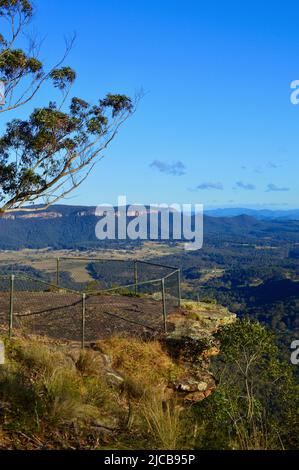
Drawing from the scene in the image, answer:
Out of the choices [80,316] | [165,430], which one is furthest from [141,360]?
[165,430]

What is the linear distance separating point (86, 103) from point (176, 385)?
11.1 m

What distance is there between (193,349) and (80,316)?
161 inches

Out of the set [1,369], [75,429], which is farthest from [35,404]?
[1,369]

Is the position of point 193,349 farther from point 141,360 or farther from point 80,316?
point 80,316

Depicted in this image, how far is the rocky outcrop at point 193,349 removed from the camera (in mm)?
11648

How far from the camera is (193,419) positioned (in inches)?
324

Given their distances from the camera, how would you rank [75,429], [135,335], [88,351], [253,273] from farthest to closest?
[253,273], [135,335], [88,351], [75,429]

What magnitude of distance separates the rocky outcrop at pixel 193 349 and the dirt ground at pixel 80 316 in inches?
26.5

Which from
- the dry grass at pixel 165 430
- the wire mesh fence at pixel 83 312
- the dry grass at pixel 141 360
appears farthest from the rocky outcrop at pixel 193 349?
the dry grass at pixel 165 430

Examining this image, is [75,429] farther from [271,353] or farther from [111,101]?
[111,101]

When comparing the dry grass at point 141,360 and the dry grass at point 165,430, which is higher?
the dry grass at point 165,430

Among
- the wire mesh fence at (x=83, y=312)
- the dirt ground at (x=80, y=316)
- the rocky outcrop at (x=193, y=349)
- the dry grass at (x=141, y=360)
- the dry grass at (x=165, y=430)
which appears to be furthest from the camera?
the dirt ground at (x=80, y=316)

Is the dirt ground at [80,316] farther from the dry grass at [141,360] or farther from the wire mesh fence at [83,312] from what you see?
the dry grass at [141,360]

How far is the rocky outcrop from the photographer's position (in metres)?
11.6
